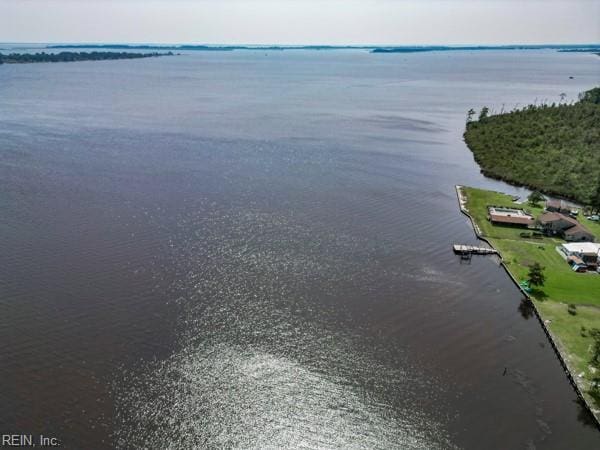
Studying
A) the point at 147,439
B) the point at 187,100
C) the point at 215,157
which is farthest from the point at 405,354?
the point at 187,100

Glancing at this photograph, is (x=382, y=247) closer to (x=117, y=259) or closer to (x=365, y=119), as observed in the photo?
(x=117, y=259)

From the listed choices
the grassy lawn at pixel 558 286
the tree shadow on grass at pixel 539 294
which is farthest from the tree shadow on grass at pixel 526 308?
the tree shadow on grass at pixel 539 294

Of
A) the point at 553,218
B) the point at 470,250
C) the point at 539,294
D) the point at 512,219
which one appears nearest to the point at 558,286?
the point at 539,294

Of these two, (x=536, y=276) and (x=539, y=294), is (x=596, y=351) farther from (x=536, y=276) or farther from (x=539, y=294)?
(x=536, y=276)

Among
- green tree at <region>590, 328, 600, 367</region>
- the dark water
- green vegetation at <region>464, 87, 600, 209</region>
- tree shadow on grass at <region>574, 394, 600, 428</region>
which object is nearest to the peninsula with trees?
green tree at <region>590, 328, 600, 367</region>

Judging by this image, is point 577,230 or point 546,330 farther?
point 577,230

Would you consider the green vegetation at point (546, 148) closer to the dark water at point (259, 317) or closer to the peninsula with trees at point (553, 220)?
the peninsula with trees at point (553, 220)
